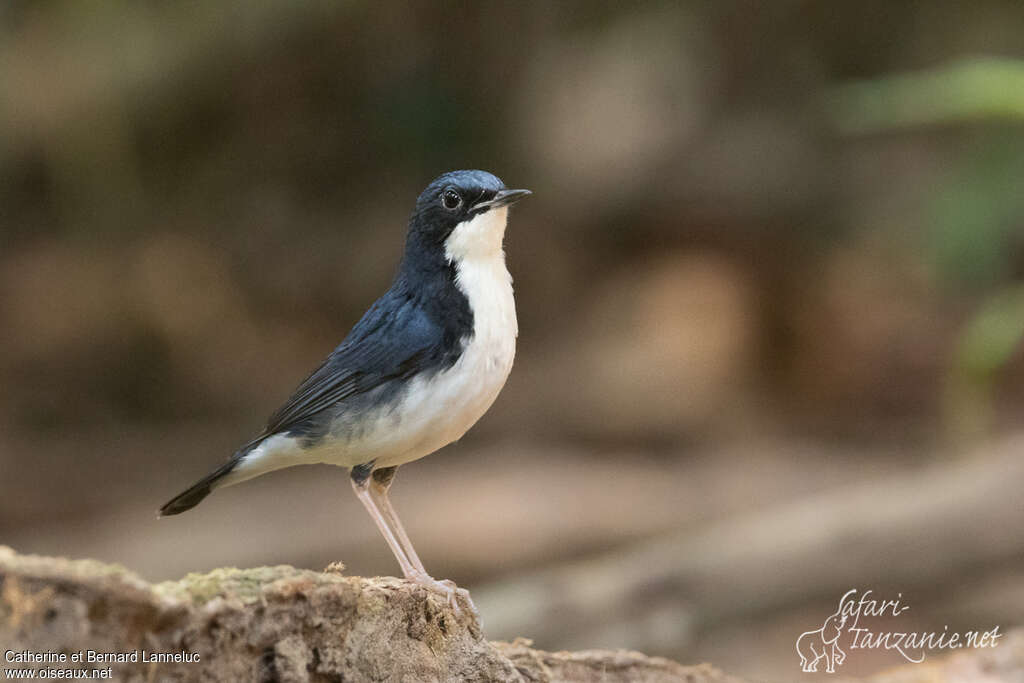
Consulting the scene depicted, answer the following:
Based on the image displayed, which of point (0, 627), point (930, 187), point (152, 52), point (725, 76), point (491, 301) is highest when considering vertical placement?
point (152, 52)

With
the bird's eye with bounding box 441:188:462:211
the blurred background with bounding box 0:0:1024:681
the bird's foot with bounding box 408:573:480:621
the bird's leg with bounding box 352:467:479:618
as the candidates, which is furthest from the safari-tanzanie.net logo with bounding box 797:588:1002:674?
the bird's eye with bounding box 441:188:462:211

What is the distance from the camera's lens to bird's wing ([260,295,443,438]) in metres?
4.35

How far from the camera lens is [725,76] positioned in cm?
1308

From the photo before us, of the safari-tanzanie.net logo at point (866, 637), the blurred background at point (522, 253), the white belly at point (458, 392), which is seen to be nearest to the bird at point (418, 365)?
the white belly at point (458, 392)

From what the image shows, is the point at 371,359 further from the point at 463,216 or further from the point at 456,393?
the point at 463,216

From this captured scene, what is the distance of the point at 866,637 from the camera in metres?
7.03

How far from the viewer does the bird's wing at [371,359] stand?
4.35m

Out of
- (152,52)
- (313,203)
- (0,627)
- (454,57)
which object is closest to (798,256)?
(454,57)

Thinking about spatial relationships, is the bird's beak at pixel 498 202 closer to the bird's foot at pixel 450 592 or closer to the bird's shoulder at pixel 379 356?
the bird's shoulder at pixel 379 356

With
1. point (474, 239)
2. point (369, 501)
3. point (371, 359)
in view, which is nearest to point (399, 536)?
point (369, 501)

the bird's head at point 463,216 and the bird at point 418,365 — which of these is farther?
the bird's head at point 463,216

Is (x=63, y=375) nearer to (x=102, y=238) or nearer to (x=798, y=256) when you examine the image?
(x=102, y=238)

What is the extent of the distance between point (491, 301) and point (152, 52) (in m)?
8.20

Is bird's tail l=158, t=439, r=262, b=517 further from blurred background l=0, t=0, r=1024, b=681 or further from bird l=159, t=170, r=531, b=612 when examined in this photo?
blurred background l=0, t=0, r=1024, b=681
